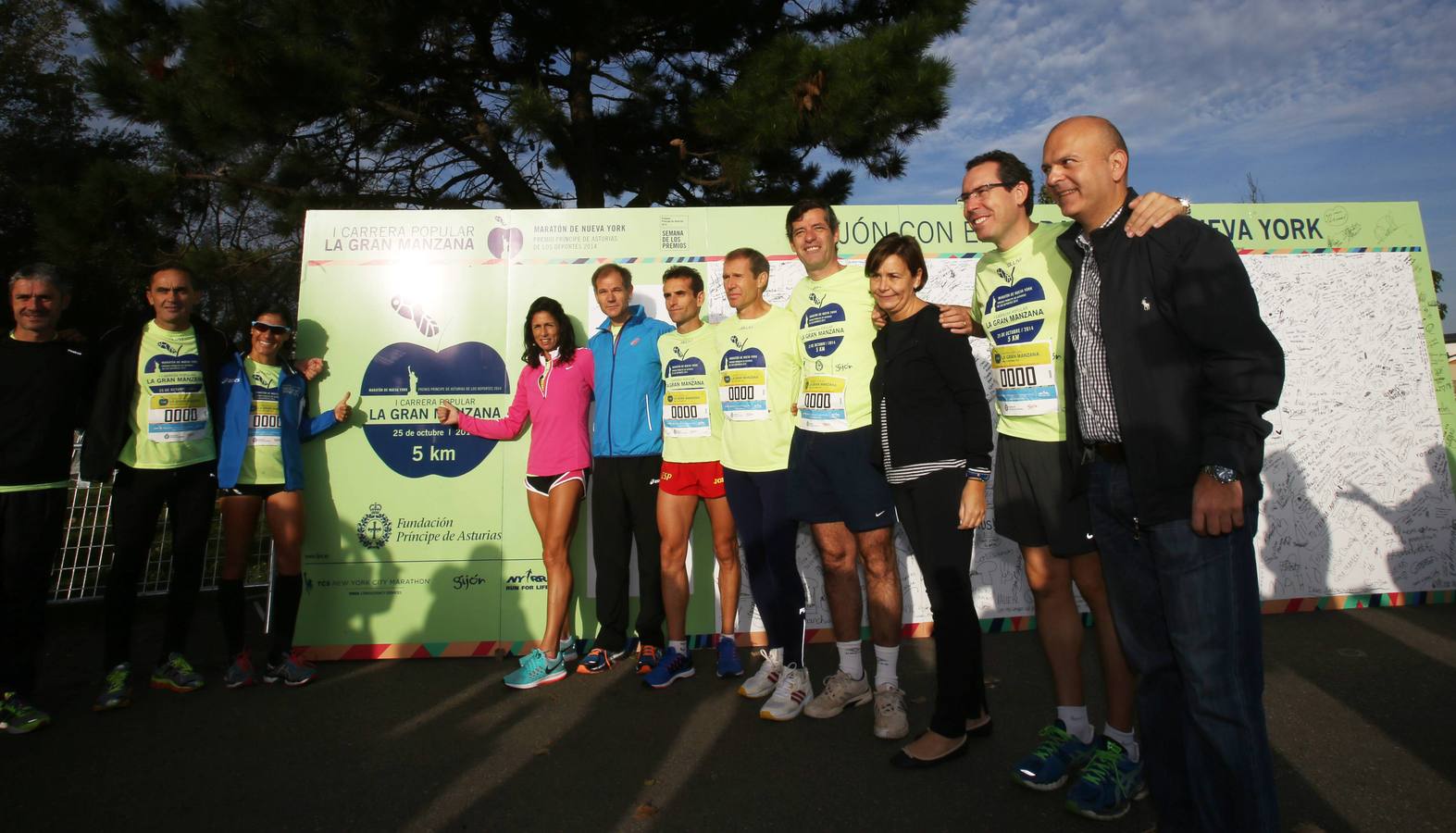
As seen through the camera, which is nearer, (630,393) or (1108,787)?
(1108,787)

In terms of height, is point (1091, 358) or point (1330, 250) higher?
point (1330, 250)

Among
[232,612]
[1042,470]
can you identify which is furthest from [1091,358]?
[232,612]

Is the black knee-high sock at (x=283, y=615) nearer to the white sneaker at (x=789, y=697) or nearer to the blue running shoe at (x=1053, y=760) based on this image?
the white sneaker at (x=789, y=697)

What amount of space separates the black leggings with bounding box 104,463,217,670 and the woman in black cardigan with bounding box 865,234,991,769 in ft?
11.1

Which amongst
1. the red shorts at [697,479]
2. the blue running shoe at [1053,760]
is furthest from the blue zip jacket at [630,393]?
the blue running shoe at [1053,760]

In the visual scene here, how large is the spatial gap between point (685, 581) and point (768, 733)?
0.97 meters

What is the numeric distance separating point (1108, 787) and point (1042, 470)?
3.25ft

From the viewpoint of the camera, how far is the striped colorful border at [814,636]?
4.23 meters

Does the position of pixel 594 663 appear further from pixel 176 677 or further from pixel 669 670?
pixel 176 677

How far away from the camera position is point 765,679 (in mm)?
3404

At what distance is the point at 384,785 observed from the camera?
2605mm

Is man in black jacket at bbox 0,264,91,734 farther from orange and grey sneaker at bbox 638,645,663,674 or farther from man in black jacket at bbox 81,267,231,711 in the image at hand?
orange and grey sneaker at bbox 638,645,663,674

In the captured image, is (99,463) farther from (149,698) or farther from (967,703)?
(967,703)

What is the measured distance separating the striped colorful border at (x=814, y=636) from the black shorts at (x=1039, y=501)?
1877 mm
